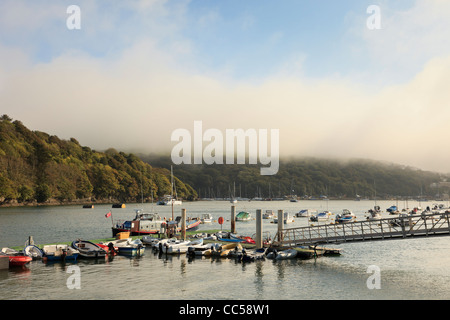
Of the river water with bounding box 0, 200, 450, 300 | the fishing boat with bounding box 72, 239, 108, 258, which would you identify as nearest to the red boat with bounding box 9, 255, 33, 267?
the river water with bounding box 0, 200, 450, 300

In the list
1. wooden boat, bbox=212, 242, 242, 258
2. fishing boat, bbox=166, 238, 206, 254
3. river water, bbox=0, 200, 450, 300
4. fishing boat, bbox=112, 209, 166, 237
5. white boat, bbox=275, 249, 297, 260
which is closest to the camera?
river water, bbox=0, 200, 450, 300

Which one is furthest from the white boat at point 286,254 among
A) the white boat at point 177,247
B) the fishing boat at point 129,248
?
the fishing boat at point 129,248

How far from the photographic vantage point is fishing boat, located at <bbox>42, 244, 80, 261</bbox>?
43.7 metres

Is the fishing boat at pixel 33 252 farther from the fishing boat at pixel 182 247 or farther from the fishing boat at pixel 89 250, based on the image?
the fishing boat at pixel 182 247

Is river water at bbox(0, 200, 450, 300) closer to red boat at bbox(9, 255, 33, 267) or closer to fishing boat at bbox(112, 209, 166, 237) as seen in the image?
red boat at bbox(9, 255, 33, 267)

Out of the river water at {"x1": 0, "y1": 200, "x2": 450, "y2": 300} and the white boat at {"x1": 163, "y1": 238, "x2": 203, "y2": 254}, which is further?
the white boat at {"x1": 163, "y1": 238, "x2": 203, "y2": 254}

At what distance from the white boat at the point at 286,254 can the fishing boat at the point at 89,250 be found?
2156cm

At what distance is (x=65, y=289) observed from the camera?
103ft

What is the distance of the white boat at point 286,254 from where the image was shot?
46531 millimetres

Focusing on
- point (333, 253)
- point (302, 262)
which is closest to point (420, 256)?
point (333, 253)

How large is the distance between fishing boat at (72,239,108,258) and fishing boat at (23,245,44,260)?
3.77 meters

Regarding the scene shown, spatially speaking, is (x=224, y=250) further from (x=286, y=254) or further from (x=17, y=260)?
(x=17, y=260)

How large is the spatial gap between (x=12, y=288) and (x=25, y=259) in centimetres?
916
